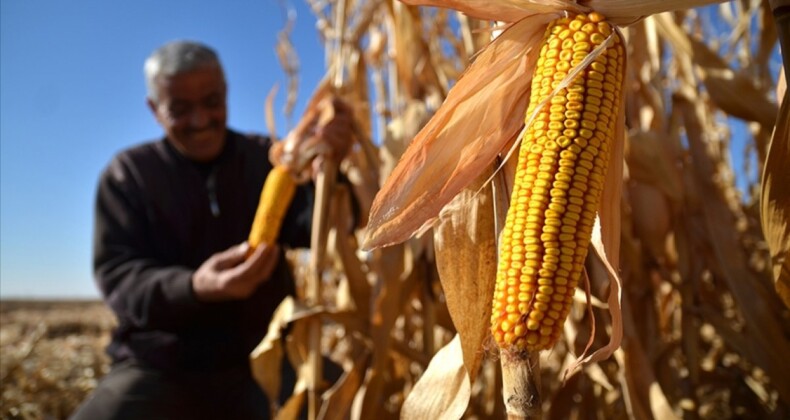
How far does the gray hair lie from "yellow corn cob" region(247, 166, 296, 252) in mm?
911

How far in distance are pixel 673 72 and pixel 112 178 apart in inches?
112

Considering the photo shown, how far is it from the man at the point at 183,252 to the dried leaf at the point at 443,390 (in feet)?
3.54

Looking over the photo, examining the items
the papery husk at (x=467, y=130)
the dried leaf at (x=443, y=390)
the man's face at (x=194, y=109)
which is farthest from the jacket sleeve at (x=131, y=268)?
the papery husk at (x=467, y=130)

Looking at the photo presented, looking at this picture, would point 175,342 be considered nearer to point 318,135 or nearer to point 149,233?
point 149,233

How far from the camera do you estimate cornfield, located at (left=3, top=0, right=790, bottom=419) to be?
794mm

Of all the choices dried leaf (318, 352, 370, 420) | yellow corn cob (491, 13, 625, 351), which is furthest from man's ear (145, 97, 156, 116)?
yellow corn cob (491, 13, 625, 351)

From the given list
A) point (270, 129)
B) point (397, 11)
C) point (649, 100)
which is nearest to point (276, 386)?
point (270, 129)

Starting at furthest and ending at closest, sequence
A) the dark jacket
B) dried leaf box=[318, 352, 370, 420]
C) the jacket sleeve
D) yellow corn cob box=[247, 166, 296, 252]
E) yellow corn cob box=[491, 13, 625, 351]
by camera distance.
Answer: the dark jacket
the jacket sleeve
yellow corn cob box=[247, 166, 296, 252]
dried leaf box=[318, 352, 370, 420]
yellow corn cob box=[491, 13, 625, 351]

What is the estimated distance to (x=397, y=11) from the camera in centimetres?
207

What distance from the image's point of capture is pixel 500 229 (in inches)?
30.9

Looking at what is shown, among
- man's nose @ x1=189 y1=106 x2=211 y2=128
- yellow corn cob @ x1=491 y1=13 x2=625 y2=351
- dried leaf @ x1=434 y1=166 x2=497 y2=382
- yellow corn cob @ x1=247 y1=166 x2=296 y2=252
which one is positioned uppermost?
yellow corn cob @ x1=491 y1=13 x2=625 y2=351

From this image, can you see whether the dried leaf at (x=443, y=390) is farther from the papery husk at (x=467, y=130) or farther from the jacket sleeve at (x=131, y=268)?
the jacket sleeve at (x=131, y=268)

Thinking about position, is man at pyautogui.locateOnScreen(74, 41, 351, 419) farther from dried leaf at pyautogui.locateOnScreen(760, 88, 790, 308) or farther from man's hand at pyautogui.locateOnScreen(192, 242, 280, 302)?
dried leaf at pyautogui.locateOnScreen(760, 88, 790, 308)

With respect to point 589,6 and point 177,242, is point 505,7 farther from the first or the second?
point 177,242
